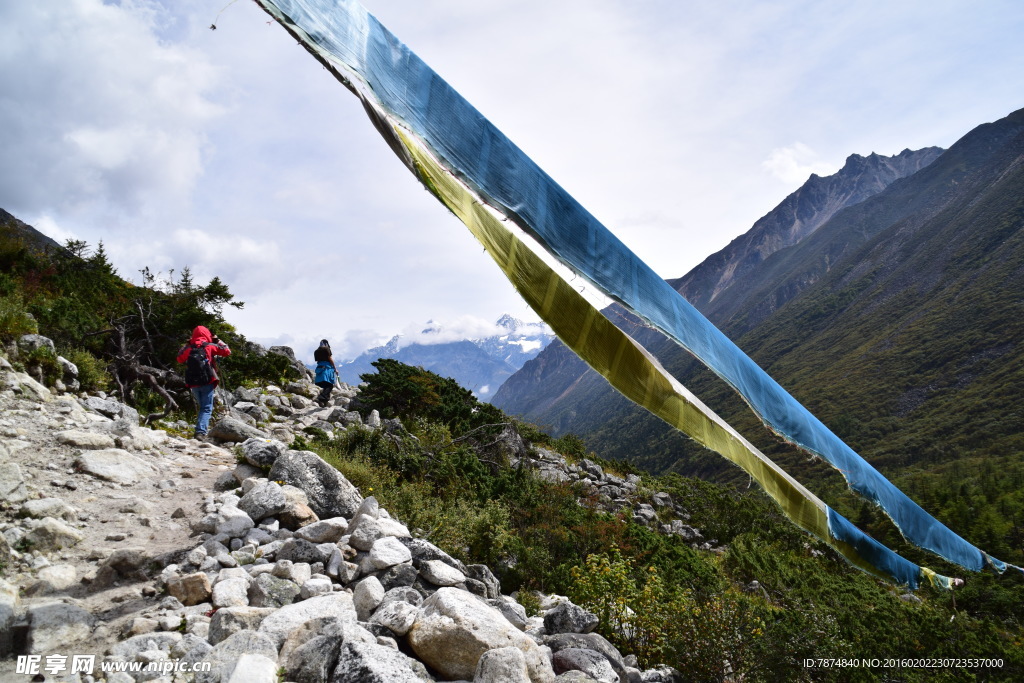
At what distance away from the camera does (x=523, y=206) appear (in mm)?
1617

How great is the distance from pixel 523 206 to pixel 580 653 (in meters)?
2.97

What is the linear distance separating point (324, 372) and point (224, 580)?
365 inches

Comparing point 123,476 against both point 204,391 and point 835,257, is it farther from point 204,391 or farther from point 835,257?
point 835,257

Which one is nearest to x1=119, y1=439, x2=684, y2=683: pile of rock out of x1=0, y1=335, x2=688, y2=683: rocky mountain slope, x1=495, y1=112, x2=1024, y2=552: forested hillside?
x1=0, y1=335, x2=688, y2=683: rocky mountain slope

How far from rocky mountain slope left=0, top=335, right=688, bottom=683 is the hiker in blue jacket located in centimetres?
556

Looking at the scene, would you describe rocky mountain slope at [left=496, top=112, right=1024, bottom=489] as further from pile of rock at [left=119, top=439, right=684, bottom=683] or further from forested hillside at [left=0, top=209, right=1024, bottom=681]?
pile of rock at [left=119, top=439, right=684, bottom=683]

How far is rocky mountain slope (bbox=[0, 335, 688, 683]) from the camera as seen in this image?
8.64 ft

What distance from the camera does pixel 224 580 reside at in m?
3.48

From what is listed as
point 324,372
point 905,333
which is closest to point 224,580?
point 324,372

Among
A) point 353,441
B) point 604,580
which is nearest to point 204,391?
point 353,441

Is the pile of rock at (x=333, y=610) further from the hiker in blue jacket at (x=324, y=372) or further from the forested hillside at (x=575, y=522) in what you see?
the hiker in blue jacket at (x=324, y=372)

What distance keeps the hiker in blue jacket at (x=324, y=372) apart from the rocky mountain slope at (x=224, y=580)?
219 inches

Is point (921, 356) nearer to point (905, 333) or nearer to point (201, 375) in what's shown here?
point (905, 333)

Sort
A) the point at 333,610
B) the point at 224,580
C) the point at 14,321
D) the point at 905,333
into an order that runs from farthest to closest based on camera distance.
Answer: the point at 905,333
the point at 14,321
the point at 224,580
the point at 333,610
